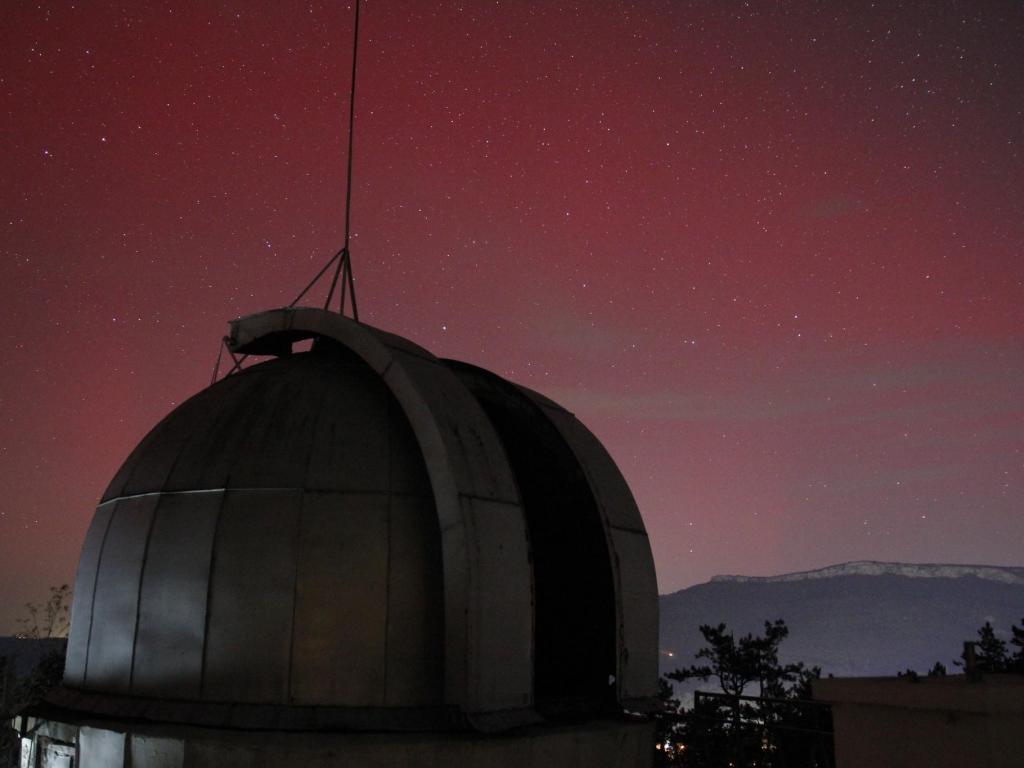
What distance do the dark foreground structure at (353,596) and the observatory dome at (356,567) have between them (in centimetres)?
2

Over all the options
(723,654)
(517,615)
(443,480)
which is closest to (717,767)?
(517,615)

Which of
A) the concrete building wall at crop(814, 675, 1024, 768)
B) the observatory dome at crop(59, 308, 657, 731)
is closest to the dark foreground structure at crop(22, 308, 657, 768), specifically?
the observatory dome at crop(59, 308, 657, 731)

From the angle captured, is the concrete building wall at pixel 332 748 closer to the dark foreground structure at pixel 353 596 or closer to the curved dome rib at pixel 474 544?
the dark foreground structure at pixel 353 596

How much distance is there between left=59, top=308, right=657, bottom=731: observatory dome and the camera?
23.7 ft

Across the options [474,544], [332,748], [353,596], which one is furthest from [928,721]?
[353,596]

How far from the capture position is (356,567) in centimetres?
745

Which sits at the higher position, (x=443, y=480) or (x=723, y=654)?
(x=443, y=480)

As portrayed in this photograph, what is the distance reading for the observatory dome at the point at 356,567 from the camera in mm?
7234

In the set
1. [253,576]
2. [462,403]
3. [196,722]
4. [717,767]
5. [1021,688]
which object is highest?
[462,403]

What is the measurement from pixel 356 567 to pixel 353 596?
0.25 metres

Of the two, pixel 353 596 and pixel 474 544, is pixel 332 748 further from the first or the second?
pixel 474 544

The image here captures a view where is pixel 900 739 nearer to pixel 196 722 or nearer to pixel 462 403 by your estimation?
pixel 462 403

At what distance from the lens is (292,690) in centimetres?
717

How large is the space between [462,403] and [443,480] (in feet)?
3.63
